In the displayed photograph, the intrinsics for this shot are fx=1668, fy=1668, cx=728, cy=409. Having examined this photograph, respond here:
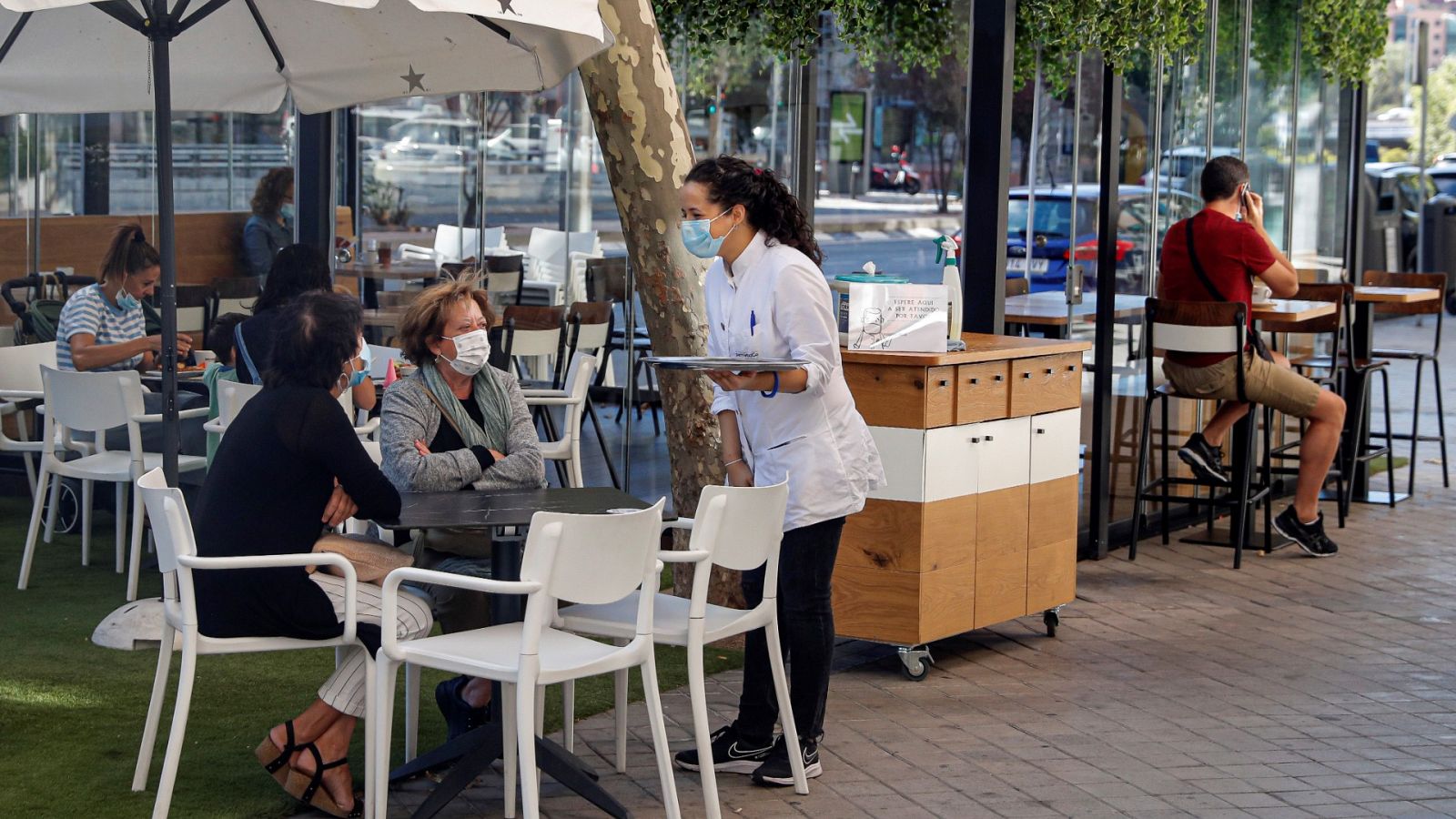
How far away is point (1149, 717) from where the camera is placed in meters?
5.49

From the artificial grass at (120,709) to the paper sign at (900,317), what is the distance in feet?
4.36

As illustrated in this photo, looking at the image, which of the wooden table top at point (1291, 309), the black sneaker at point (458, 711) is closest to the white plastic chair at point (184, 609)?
the black sneaker at point (458, 711)

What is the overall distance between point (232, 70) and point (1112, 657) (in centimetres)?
418

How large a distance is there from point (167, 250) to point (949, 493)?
8.87 ft

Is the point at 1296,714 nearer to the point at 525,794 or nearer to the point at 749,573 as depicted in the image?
the point at 749,573

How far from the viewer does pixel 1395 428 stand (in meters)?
12.6

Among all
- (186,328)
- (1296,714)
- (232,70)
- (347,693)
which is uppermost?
(232,70)

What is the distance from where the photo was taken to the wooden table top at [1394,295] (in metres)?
8.98

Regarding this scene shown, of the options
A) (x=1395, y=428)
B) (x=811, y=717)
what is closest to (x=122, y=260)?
(x=811, y=717)

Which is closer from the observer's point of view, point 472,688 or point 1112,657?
point 472,688

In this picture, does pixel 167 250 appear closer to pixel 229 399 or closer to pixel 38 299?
pixel 229 399

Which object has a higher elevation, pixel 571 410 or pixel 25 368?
pixel 25 368

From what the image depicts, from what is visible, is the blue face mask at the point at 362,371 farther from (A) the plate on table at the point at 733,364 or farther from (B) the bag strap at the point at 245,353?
(A) the plate on table at the point at 733,364

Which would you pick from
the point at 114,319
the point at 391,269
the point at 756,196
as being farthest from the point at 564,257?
the point at 756,196
